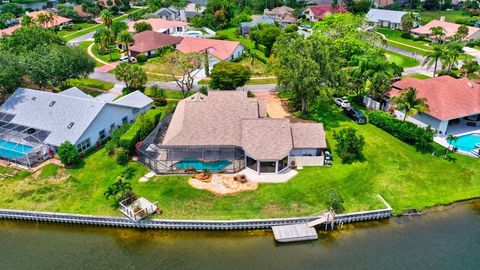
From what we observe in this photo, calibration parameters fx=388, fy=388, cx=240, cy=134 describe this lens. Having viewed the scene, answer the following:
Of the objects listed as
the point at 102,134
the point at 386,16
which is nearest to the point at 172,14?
the point at 386,16

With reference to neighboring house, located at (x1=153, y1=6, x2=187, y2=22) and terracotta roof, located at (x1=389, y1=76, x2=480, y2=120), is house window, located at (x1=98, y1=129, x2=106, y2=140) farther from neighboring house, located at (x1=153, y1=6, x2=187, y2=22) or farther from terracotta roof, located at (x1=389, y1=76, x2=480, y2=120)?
neighboring house, located at (x1=153, y1=6, x2=187, y2=22)

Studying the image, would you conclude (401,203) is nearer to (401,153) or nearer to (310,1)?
(401,153)

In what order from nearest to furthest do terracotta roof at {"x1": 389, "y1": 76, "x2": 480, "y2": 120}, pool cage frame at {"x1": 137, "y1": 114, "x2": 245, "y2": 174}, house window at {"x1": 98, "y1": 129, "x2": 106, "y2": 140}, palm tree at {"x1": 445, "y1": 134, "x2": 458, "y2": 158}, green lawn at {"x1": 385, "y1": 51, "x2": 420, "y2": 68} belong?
1. pool cage frame at {"x1": 137, "y1": 114, "x2": 245, "y2": 174}
2. palm tree at {"x1": 445, "y1": 134, "x2": 458, "y2": 158}
3. house window at {"x1": 98, "y1": 129, "x2": 106, "y2": 140}
4. terracotta roof at {"x1": 389, "y1": 76, "x2": 480, "y2": 120}
5. green lawn at {"x1": 385, "y1": 51, "x2": 420, "y2": 68}

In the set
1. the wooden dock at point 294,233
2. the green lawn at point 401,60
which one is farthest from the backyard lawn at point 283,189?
the green lawn at point 401,60

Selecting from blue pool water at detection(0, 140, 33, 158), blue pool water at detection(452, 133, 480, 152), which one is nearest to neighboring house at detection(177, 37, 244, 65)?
blue pool water at detection(0, 140, 33, 158)

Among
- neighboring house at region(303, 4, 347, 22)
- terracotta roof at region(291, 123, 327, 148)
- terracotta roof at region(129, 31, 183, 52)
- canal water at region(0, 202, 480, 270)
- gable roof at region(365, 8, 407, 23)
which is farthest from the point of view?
neighboring house at region(303, 4, 347, 22)

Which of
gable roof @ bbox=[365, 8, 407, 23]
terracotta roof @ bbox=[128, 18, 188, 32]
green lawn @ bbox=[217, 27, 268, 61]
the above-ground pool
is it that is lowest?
the above-ground pool

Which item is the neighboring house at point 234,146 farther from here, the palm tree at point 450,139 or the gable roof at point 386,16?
the gable roof at point 386,16
